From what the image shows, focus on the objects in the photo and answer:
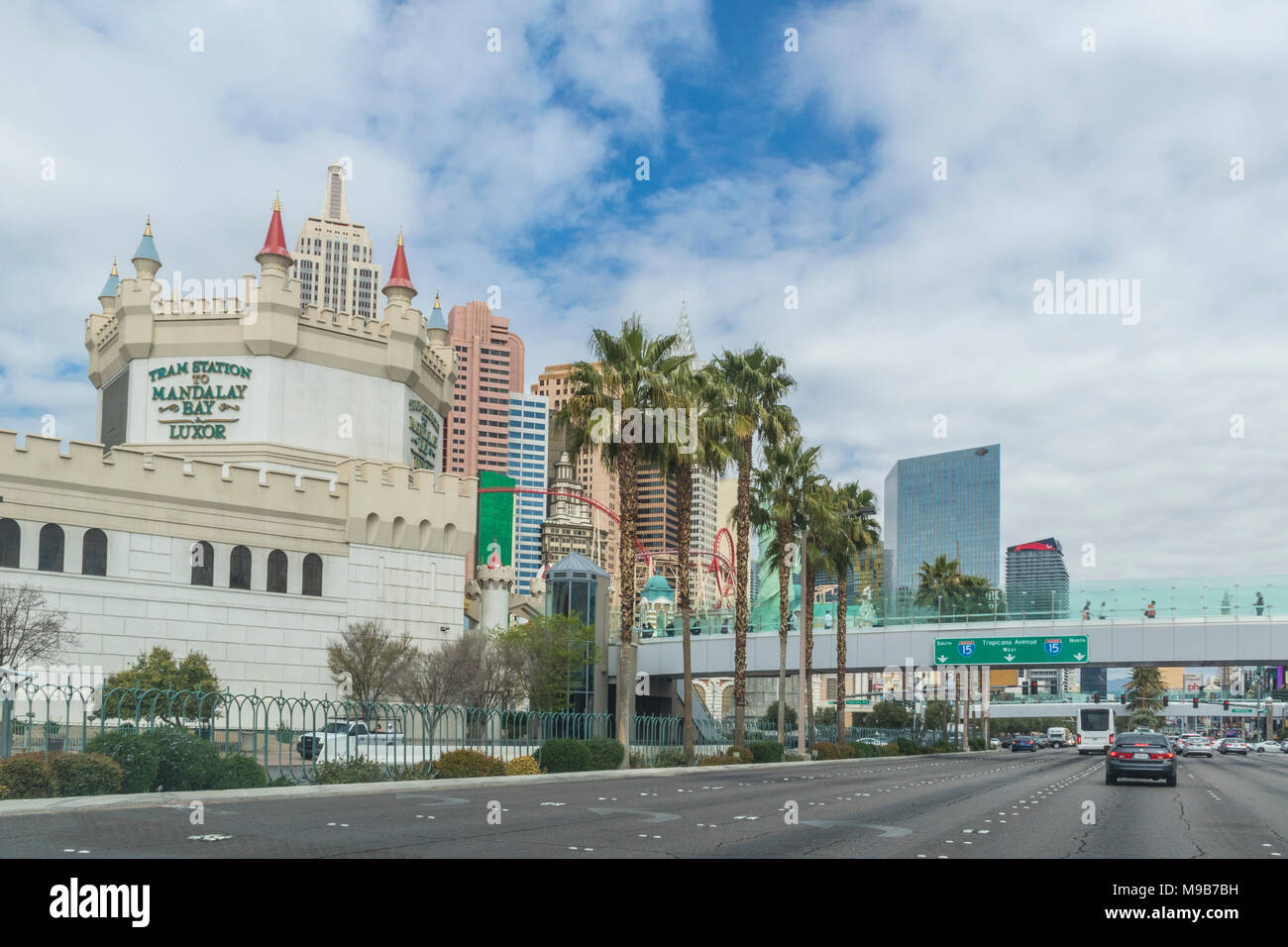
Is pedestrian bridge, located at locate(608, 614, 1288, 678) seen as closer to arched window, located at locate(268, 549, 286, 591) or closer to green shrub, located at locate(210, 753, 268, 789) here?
arched window, located at locate(268, 549, 286, 591)

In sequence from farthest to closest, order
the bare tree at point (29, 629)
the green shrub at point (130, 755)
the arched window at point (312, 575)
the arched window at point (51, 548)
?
the arched window at point (312, 575) < the arched window at point (51, 548) < the bare tree at point (29, 629) < the green shrub at point (130, 755)

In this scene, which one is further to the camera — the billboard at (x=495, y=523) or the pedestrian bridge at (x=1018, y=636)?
the billboard at (x=495, y=523)

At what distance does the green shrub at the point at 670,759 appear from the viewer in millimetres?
39969

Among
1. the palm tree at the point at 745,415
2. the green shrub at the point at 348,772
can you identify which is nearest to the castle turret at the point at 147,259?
the palm tree at the point at 745,415

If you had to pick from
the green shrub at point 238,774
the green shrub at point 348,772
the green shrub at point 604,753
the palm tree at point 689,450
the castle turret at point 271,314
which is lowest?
the green shrub at point 604,753

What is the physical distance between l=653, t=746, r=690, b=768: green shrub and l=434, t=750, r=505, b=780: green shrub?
10.1 metres

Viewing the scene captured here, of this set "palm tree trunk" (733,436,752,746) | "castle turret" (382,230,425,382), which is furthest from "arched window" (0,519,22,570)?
"palm tree trunk" (733,436,752,746)

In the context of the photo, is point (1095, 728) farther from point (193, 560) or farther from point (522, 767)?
point (193, 560)

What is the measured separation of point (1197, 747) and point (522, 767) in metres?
62.8

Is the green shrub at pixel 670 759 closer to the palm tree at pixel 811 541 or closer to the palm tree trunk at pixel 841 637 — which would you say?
the palm tree at pixel 811 541

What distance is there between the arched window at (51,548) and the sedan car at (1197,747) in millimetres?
68621

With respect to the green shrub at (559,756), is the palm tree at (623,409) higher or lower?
higher

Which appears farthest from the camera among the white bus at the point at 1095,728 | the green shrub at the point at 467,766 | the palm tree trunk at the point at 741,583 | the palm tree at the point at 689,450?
the white bus at the point at 1095,728
